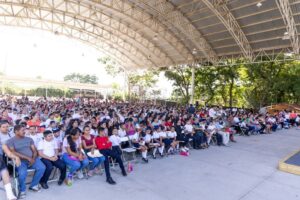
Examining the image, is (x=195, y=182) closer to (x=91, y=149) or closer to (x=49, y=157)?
(x=91, y=149)

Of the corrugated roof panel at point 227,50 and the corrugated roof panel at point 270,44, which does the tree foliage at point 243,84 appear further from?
the corrugated roof panel at point 270,44

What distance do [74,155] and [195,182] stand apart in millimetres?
2614

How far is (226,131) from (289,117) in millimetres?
9281

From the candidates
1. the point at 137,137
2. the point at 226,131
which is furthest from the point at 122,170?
the point at 226,131

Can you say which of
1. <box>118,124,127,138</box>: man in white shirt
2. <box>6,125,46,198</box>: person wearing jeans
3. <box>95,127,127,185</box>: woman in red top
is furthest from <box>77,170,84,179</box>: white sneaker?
<box>118,124,127,138</box>: man in white shirt

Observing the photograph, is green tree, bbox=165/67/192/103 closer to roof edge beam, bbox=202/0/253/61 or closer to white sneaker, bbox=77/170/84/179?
roof edge beam, bbox=202/0/253/61

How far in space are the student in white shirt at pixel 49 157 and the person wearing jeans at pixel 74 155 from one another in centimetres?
13

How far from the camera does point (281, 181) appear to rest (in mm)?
5738

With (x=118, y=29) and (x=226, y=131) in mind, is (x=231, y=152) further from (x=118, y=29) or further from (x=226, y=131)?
(x=118, y=29)

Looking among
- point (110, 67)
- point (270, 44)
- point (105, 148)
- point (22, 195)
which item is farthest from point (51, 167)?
point (110, 67)

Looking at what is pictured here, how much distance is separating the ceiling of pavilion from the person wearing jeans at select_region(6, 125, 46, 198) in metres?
11.8

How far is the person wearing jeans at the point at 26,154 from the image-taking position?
4273 millimetres

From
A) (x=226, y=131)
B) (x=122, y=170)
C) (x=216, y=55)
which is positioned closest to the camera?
(x=122, y=170)

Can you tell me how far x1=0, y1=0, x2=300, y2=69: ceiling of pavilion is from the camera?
1373 cm
